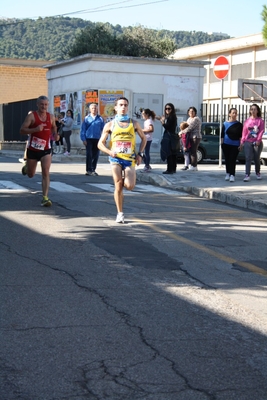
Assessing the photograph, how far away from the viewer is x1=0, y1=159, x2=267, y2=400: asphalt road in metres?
4.54

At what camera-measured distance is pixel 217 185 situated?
17375 millimetres

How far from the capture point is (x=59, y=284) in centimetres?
709

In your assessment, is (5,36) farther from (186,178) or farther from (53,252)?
(53,252)

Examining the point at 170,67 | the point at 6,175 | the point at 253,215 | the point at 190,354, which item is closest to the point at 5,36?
the point at 170,67

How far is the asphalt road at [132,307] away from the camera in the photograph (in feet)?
14.9

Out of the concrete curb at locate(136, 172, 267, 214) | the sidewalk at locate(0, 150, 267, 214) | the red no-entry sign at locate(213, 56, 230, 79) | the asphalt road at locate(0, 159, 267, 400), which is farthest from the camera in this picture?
the red no-entry sign at locate(213, 56, 230, 79)

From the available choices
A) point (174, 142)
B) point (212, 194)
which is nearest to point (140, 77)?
point (174, 142)

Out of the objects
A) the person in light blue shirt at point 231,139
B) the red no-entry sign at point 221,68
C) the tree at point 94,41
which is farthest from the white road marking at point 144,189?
the tree at point 94,41

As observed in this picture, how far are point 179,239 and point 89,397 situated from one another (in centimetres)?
578

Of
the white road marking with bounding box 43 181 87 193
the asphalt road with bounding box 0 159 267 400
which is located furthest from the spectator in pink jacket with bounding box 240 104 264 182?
the asphalt road with bounding box 0 159 267 400

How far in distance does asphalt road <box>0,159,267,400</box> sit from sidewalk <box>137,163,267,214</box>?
116 inches

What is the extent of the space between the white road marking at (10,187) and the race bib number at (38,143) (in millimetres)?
2642

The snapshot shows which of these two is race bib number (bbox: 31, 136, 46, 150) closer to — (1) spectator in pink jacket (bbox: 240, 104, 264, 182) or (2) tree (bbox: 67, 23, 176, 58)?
(1) spectator in pink jacket (bbox: 240, 104, 264, 182)

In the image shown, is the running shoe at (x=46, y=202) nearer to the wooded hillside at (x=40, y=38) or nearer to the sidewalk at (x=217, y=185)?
the sidewalk at (x=217, y=185)
